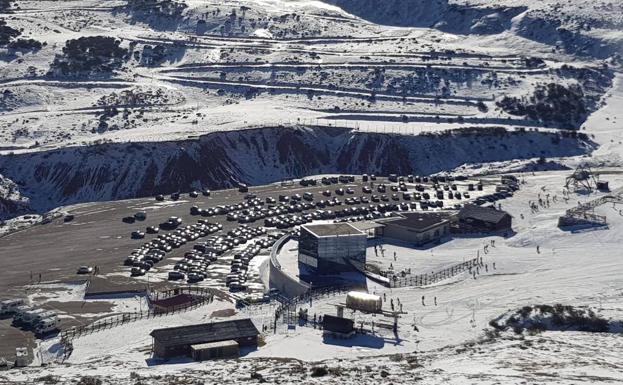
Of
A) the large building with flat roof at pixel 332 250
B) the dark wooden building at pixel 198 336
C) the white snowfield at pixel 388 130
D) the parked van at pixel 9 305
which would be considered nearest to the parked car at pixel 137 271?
the white snowfield at pixel 388 130

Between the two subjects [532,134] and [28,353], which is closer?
[28,353]

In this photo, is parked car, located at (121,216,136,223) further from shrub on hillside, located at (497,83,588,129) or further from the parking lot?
shrub on hillside, located at (497,83,588,129)

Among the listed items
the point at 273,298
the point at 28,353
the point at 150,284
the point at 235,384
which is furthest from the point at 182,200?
the point at 235,384

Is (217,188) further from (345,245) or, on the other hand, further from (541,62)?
(541,62)

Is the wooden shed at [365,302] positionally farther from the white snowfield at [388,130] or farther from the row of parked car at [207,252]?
the row of parked car at [207,252]

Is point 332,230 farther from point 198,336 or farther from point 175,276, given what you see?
point 198,336

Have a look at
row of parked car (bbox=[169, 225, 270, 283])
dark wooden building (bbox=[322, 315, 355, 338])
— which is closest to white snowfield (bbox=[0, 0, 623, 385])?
dark wooden building (bbox=[322, 315, 355, 338])

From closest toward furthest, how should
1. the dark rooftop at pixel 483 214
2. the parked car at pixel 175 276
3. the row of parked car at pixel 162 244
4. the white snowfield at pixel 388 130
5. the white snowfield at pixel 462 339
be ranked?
the white snowfield at pixel 462 339 < the white snowfield at pixel 388 130 < the parked car at pixel 175 276 < the row of parked car at pixel 162 244 < the dark rooftop at pixel 483 214
